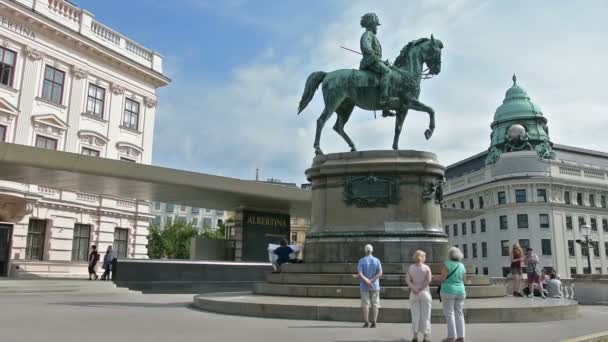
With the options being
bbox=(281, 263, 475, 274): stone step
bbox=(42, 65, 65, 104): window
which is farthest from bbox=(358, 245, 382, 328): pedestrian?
bbox=(42, 65, 65, 104): window

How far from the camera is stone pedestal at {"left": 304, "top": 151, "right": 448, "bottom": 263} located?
41.9 ft

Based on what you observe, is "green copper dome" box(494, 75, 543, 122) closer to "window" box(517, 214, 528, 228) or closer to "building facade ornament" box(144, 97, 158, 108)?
"window" box(517, 214, 528, 228)

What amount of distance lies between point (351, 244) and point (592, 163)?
76.0m

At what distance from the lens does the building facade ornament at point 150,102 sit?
37.7 meters

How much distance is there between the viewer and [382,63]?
577 inches

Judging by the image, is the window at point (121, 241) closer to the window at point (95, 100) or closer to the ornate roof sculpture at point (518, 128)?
the window at point (95, 100)

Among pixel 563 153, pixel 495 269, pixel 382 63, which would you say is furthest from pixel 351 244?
pixel 563 153

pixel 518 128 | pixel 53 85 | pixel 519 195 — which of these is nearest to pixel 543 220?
pixel 519 195

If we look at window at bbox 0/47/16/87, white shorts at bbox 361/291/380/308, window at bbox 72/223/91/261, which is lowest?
white shorts at bbox 361/291/380/308

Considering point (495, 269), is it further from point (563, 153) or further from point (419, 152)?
point (419, 152)

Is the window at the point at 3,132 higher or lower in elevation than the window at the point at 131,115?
lower

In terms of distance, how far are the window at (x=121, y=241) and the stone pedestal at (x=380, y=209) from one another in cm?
2447

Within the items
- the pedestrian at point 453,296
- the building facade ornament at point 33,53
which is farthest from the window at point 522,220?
the pedestrian at point 453,296

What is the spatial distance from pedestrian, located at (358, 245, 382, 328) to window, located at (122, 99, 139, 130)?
98.6 ft
